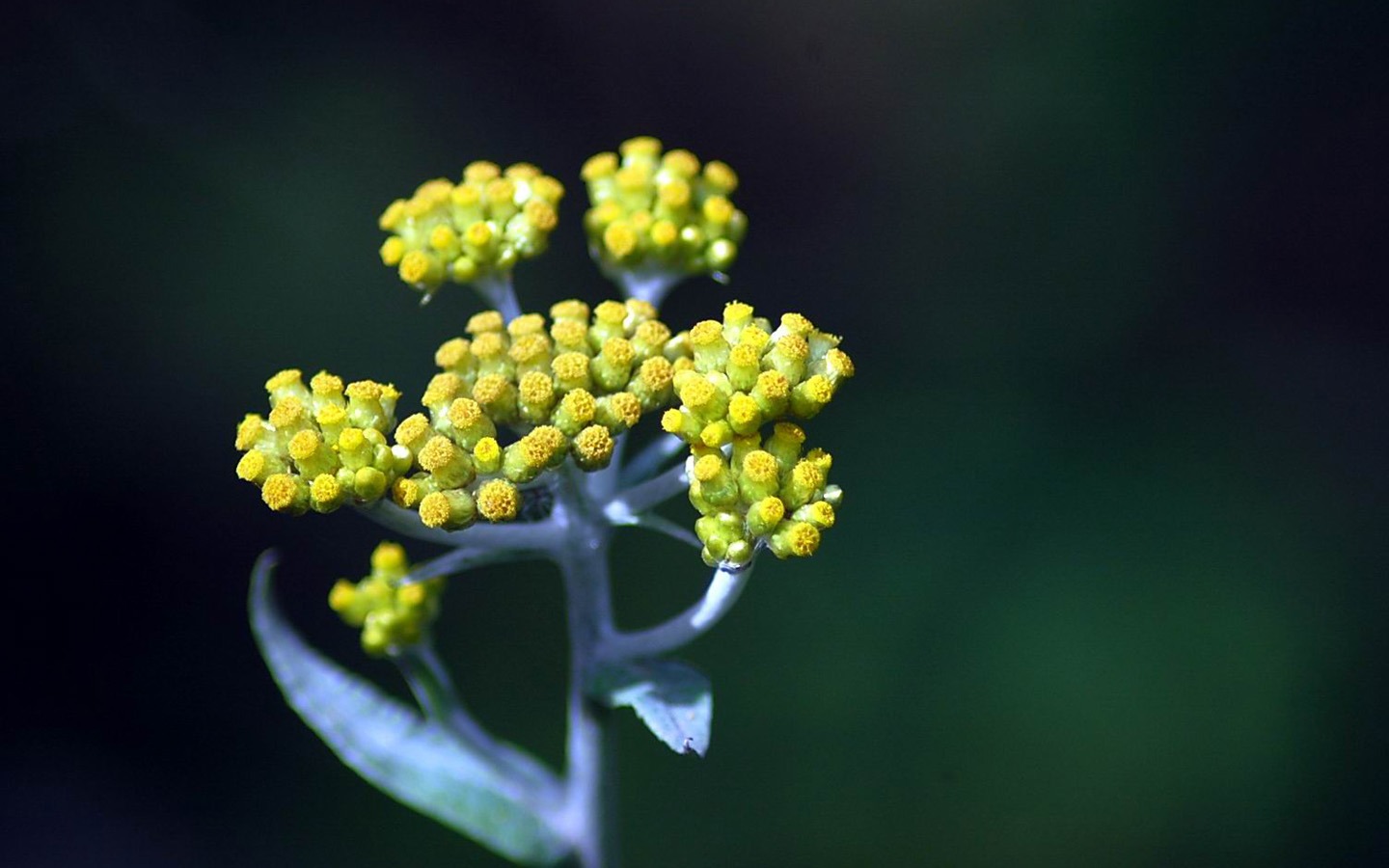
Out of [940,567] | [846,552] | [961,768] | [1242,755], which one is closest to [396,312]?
[846,552]

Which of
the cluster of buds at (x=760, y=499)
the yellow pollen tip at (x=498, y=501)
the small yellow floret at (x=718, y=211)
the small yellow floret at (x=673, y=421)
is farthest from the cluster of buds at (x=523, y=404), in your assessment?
the small yellow floret at (x=718, y=211)

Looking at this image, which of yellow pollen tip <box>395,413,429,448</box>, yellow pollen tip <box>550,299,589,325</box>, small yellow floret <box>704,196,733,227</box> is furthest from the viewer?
small yellow floret <box>704,196,733,227</box>

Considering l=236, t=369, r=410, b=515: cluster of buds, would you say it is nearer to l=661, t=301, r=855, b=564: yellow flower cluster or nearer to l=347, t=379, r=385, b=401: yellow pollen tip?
l=347, t=379, r=385, b=401: yellow pollen tip

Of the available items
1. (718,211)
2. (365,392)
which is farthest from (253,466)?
(718,211)

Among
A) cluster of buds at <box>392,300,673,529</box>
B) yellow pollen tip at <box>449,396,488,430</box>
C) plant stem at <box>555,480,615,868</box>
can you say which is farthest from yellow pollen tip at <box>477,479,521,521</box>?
plant stem at <box>555,480,615,868</box>

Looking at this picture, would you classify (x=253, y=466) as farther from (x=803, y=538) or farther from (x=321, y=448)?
(x=803, y=538)

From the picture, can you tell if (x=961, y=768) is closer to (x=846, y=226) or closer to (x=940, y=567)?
(x=940, y=567)

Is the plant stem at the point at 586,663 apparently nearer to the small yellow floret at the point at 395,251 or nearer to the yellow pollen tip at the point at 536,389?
the yellow pollen tip at the point at 536,389
